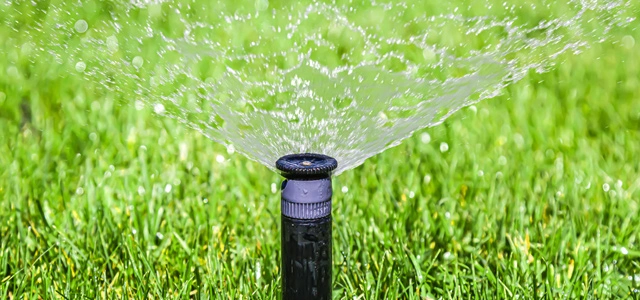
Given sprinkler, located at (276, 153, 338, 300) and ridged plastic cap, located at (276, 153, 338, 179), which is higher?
ridged plastic cap, located at (276, 153, 338, 179)

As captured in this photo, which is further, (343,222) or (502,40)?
(502,40)

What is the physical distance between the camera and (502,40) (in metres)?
4.75

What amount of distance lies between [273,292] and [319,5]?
302 centimetres

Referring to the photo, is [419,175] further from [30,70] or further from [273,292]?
[30,70]

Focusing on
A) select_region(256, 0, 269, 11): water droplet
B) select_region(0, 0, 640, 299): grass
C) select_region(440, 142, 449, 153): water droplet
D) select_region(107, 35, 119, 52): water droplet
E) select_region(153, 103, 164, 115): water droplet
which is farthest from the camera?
select_region(256, 0, 269, 11): water droplet

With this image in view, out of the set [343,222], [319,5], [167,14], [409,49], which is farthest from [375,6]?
[343,222]

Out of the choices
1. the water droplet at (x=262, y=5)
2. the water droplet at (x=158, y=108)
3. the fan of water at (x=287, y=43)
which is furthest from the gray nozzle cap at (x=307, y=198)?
the water droplet at (x=262, y=5)

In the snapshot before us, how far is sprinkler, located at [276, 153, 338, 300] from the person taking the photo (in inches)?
62.1

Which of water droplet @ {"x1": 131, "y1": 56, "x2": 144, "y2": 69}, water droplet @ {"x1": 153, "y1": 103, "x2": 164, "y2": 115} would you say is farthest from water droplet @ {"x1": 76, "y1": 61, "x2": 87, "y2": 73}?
water droplet @ {"x1": 153, "y1": 103, "x2": 164, "y2": 115}

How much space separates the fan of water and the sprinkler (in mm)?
1345

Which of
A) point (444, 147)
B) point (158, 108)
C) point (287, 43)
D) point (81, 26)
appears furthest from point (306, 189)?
point (81, 26)

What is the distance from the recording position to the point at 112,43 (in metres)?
4.66

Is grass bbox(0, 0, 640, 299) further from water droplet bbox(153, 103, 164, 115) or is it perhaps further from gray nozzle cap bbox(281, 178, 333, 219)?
gray nozzle cap bbox(281, 178, 333, 219)

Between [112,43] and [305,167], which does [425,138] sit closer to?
[305,167]
